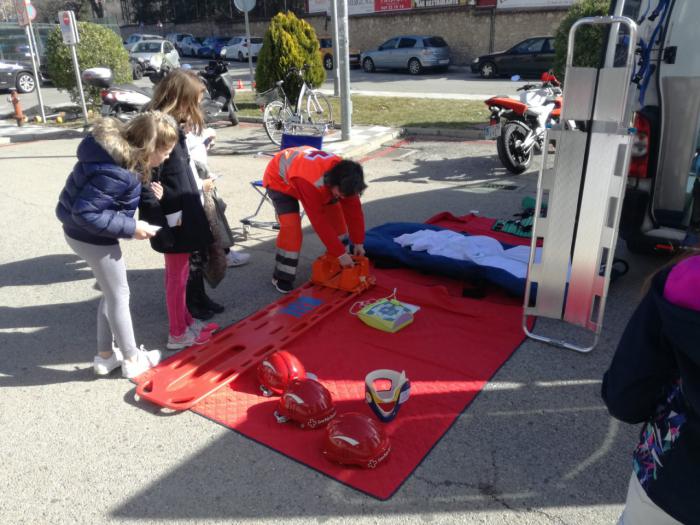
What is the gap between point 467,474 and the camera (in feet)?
8.93

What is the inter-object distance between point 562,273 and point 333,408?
176cm

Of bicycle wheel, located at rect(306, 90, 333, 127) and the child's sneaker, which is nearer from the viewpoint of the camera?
the child's sneaker

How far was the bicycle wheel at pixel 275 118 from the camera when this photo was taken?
35.2ft

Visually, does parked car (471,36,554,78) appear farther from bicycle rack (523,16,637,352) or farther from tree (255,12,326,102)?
bicycle rack (523,16,637,352)

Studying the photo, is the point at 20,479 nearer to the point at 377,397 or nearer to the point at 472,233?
the point at 377,397

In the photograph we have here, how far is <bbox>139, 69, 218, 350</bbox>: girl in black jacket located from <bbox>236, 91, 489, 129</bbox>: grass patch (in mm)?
8250

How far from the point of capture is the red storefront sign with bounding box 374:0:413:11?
3066 cm

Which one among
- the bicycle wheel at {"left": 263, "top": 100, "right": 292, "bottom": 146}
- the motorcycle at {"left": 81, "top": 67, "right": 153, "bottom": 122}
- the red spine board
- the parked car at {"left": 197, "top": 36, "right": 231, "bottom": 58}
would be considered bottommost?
the red spine board

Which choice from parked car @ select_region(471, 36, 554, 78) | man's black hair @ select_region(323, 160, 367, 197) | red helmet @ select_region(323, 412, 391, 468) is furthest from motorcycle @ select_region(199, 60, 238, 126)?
parked car @ select_region(471, 36, 554, 78)

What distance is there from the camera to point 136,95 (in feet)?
35.7

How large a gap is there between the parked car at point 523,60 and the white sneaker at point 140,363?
65.4 feet

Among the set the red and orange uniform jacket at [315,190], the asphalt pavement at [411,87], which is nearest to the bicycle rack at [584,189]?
the red and orange uniform jacket at [315,190]

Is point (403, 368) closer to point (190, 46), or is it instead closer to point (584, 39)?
point (584, 39)

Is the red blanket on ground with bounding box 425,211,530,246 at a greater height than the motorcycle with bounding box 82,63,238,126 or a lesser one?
lesser
